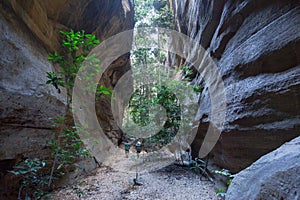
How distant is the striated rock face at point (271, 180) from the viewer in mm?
760

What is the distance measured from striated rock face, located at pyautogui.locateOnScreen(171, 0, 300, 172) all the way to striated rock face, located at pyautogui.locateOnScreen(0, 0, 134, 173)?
12.5 feet

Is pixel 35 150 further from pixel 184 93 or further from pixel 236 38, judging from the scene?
pixel 236 38

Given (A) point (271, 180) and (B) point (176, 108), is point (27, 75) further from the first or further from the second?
(B) point (176, 108)

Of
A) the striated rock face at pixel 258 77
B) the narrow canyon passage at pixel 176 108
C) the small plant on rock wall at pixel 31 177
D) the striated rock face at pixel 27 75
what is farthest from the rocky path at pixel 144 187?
the striated rock face at pixel 27 75

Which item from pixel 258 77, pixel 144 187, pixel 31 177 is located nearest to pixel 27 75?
pixel 31 177

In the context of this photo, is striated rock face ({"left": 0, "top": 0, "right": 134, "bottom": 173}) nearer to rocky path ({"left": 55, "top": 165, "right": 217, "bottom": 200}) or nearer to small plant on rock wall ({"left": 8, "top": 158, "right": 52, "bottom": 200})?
small plant on rock wall ({"left": 8, "top": 158, "right": 52, "bottom": 200})

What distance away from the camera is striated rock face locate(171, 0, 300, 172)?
6.13 ft

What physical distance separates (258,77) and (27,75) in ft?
13.7

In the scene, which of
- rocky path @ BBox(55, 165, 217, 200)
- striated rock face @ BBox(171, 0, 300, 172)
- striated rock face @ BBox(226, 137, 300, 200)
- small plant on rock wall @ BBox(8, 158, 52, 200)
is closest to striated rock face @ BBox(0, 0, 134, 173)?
small plant on rock wall @ BBox(8, 158, 52, 200)

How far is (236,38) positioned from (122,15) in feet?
→ 20.0

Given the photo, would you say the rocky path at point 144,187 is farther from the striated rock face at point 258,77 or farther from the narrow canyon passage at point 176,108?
the striated rock face at point 258,77

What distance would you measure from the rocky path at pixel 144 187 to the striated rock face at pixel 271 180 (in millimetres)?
2271

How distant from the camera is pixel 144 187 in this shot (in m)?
3.46

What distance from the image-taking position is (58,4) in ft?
12.5
